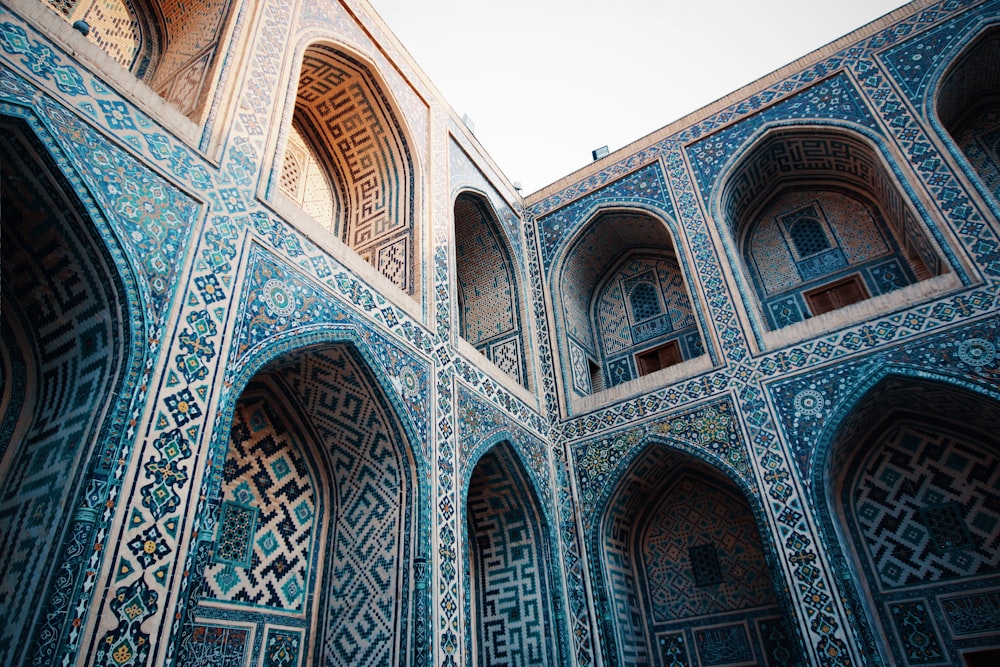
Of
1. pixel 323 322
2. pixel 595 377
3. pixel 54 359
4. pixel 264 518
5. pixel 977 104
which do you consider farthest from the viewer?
pixel 595 377

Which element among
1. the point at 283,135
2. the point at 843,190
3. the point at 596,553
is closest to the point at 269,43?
the point at 283,135

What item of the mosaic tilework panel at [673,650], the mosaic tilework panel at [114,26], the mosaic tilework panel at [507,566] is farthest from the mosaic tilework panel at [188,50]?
the mosaic tilework panel at [673,650]

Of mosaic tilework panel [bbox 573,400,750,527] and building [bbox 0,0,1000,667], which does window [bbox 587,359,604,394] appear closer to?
building [bbox 0,0,1000,667]

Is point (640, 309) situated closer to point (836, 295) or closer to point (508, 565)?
point (836, 295)

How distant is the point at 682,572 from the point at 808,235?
4.00 m

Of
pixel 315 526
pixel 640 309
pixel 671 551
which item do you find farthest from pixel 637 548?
pixel 315 526

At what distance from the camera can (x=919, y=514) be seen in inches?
218

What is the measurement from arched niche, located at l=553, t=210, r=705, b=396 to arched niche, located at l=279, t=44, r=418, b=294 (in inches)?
95.4

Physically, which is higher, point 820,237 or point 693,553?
point 820,237

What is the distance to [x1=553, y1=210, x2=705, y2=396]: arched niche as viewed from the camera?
7812 mm

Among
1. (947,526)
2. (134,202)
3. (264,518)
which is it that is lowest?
(947,526)

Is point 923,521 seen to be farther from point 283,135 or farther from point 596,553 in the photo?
point 283,135

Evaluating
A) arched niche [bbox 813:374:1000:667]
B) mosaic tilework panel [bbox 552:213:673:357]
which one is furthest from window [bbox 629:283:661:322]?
arched niche [bbox 813:374:1000:667]

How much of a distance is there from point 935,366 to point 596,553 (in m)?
3.26
